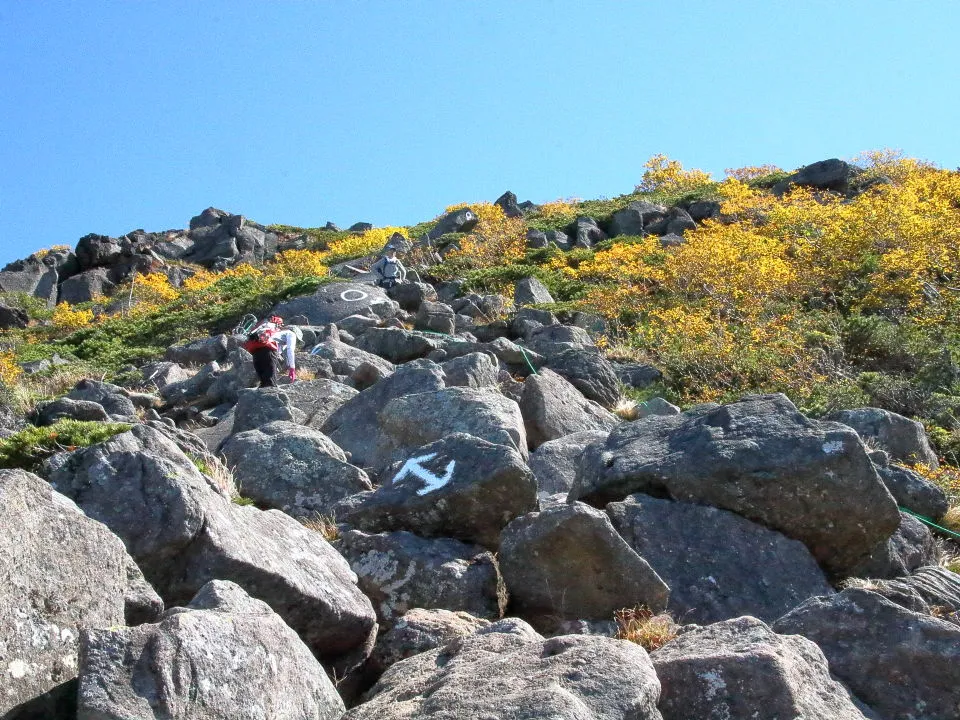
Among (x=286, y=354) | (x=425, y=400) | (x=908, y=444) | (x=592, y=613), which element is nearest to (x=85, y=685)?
(x=592, y=613)

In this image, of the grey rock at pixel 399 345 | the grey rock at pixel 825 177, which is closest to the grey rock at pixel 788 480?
the grey rock at pixel 399 345

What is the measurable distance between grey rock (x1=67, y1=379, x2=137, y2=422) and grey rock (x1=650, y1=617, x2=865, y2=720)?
10761 mm

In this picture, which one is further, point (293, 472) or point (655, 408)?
point (655, 408)

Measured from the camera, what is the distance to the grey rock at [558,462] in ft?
33.7

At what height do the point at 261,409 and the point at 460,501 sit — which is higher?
the point at 261,409

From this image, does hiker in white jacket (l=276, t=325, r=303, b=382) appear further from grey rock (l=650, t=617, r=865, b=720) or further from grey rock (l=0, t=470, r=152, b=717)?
grey rock (l=650, t=617, r=865, b=720)

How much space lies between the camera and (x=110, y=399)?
15117 millimetres

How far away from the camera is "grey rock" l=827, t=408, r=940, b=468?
472 inches

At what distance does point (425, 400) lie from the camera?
11.9 metres

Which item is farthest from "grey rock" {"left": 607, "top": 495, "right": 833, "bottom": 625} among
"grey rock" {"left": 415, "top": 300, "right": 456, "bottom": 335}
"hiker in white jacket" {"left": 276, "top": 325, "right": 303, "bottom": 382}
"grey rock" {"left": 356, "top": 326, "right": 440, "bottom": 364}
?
"grey rock" {"left": 415, "top": 300, "right": 456, "bottom": 335}

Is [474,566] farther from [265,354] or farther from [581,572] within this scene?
[265,354]

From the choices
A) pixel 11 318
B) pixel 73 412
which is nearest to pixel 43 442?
pixel 73 412

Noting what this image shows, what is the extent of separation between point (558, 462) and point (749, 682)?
616cm

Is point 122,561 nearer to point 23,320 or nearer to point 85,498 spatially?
point 85,498
